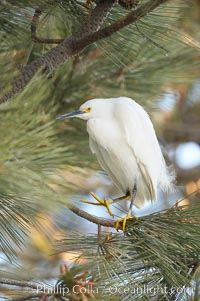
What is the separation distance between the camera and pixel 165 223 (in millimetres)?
938

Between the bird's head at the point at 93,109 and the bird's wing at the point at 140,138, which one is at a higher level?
the bird's head at the point at 93,109

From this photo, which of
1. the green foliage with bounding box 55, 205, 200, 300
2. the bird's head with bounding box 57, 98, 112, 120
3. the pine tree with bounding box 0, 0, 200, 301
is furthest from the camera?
the bird's head with bounding box 57, 98, 112, 120

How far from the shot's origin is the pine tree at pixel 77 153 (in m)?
0.69

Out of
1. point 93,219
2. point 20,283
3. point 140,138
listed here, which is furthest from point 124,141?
point 20,283

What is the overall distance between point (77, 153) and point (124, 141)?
10 cm

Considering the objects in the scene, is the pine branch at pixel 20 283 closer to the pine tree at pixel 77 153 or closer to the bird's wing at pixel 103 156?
the pine tree at pixel 77 153

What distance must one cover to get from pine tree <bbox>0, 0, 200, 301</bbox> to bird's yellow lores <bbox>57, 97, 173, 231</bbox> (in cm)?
5

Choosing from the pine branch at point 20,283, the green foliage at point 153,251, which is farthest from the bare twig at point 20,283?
the green foliage at point 153,251

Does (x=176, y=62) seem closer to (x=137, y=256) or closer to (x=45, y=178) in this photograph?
(x=137, y=256)

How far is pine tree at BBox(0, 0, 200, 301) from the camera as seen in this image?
69 cm

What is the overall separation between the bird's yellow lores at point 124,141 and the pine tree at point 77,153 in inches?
2.0

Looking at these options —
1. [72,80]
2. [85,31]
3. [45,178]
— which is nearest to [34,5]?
[85,31]

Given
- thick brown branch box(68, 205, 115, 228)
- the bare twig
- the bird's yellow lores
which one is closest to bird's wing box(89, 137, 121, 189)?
the bird's yellow lores

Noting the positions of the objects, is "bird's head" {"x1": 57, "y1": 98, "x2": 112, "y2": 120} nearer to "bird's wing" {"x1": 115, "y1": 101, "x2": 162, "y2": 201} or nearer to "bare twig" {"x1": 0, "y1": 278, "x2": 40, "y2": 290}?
"bird's wing" {"x1": 115, "y1": 101, "x2": 162, "y2": 201}
